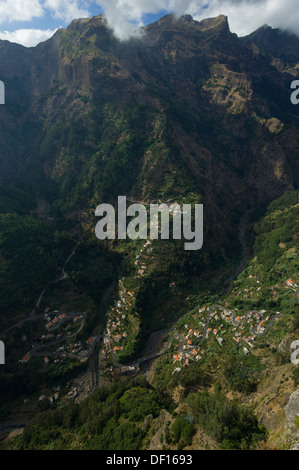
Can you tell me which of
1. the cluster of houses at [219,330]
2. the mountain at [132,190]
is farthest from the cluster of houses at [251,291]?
the cluster of houses at [219,330]

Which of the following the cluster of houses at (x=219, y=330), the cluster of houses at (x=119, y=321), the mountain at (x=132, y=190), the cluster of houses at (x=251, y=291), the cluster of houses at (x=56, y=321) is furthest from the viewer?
the cluster of houses at (x=56, y=321)

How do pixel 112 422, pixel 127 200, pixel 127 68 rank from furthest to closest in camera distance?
pixel 127 68
pixel 127 200
pixel 112 422

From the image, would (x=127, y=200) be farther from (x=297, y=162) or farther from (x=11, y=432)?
(x=297, y=162)

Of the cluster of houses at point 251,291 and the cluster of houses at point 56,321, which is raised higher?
the cluster of houses at point 251,291

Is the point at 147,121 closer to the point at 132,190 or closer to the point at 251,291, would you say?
the point at 132,190

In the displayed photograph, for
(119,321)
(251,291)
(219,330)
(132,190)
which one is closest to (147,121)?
(132,190)

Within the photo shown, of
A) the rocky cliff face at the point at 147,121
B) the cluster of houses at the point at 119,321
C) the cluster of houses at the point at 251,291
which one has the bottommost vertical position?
the cluster of houses at the point at 119,321

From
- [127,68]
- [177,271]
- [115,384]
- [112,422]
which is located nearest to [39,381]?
[115,384]

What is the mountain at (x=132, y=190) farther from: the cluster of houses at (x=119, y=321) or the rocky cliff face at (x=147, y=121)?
the rocky cliff face at (x=147, y=121)
